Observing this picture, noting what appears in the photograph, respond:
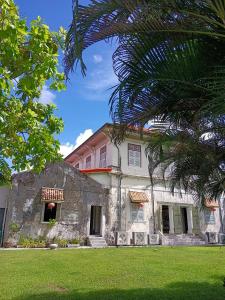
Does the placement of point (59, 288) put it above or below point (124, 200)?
below

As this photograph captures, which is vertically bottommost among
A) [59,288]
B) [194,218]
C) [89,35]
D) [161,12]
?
[59,288]

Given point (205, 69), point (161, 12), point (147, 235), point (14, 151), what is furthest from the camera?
point (147, 235)

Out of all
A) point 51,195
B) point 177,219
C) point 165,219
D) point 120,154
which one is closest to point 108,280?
point 51,195

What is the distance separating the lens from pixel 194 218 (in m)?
25.5

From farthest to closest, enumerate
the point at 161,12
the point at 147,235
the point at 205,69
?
the point at 147,235
the point at 205,69
the point at 161,12

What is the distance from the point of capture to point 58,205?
20219mm

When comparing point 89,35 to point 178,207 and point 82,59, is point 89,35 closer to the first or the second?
point 82,59

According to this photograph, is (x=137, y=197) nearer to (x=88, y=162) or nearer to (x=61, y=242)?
(x=61, y=242)

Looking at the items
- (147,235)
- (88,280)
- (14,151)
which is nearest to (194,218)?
(147,235)

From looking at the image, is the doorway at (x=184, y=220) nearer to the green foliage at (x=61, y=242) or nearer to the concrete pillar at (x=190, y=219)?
the concrete pillar at (x=190, y=219)

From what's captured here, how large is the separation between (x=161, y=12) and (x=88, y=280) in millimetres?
7281

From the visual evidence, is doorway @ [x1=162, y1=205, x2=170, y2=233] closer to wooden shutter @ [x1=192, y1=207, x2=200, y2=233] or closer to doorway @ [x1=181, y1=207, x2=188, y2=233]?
doorway @ [x1=181, y1=207, x2=188, y2=233]

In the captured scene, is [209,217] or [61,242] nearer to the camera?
[61,242]

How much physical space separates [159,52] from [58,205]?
1738 centimetres
